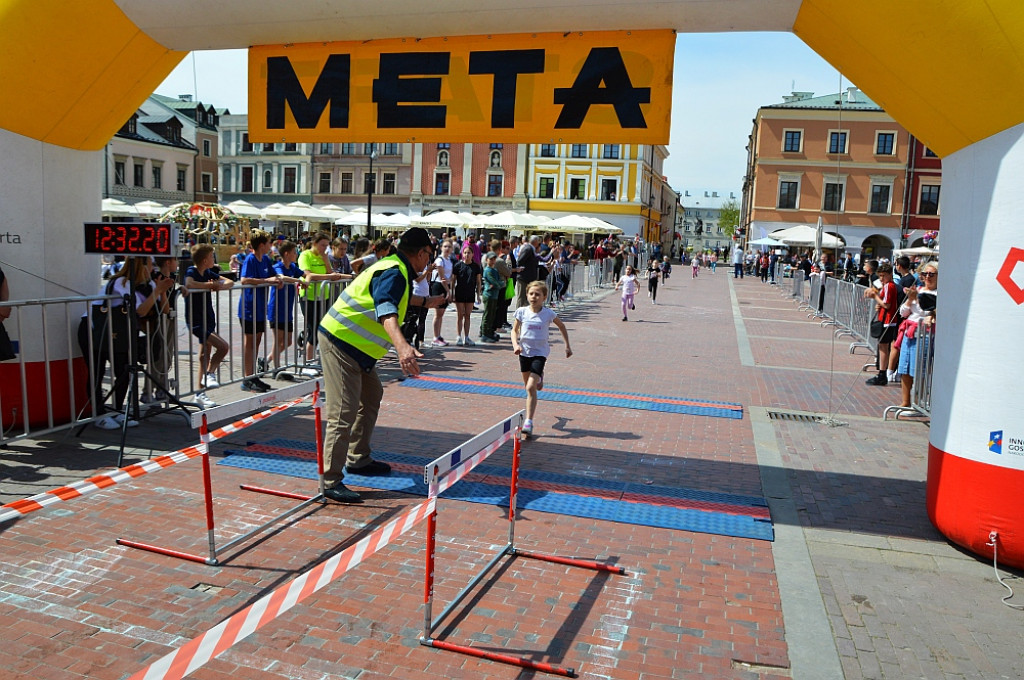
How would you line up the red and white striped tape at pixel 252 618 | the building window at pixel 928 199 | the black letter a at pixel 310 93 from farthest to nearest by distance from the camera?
Answer: the building window at pixel 928 199
the black letter a at pixel 310 93
the red and white striped tape at pixel 252 618

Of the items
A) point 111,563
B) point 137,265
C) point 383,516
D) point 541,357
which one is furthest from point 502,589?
point 137,265

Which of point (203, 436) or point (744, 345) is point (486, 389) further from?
point (744, 345)

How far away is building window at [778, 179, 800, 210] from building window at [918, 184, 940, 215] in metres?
8.46

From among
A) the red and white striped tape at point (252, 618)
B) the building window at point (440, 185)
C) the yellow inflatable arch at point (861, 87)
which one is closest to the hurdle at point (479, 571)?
the red and white striped tape at point (252, 618)

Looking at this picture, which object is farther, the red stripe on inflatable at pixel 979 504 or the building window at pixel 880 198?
the building window at pixel 880 198

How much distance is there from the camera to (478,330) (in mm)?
16359

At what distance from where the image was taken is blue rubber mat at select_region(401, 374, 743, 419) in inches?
379

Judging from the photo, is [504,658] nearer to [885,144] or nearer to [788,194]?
[788,194]

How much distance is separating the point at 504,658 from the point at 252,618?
5.01 ft

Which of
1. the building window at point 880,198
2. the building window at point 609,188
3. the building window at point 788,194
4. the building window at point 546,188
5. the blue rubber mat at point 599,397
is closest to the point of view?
the blue rubber mat at point 599,397

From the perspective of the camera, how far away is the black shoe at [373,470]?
6.46 m

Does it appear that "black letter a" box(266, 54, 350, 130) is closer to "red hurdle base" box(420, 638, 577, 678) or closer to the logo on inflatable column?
"red hurdle base" box(420, 638, 577, 678)

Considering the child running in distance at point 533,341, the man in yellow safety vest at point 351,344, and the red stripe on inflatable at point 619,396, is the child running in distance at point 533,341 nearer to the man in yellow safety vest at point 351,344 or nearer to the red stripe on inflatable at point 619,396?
the man in yellow safety vest at point 351,344

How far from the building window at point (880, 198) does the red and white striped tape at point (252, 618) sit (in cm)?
6008
